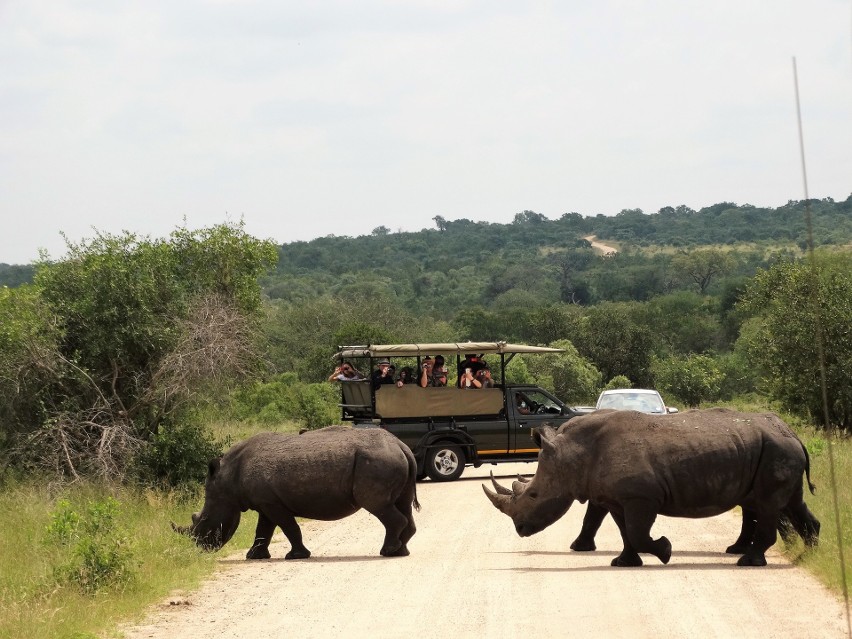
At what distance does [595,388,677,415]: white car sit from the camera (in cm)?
2539

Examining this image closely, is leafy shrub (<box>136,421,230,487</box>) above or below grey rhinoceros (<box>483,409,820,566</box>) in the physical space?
below

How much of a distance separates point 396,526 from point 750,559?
377 centimetres

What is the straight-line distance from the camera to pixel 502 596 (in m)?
10.7

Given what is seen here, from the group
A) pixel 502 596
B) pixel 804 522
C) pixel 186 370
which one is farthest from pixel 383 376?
pixel 502 596

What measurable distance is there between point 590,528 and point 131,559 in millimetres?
4807

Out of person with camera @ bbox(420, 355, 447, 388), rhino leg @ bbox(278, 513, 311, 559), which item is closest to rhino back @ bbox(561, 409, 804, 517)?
rhino leg @ bbox(278, 513, 311, 559)

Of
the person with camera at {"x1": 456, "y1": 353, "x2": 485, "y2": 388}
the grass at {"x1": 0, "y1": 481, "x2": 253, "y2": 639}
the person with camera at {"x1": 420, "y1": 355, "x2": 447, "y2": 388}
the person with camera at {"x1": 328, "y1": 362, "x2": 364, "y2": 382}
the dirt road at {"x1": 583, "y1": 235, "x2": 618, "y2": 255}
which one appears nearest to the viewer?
the grass at {"x1": 0, "y1": 481, "x2": 253, "y2": 639}

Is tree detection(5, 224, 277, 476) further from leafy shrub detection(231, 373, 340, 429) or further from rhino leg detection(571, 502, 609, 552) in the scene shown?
leafy shrub detection(231, 373, 340, 429)

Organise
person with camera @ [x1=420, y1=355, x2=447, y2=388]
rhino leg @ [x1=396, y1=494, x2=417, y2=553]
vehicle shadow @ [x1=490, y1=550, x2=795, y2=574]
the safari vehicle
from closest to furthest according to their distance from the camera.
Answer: vehicle shadow @ [x1=490, y1=550, x2=795, y2=574] < rhino leg @ [x1=396, y1=494, x2=417, y2=553] < the safari vehicle < person with camera @ [x1=420, y1=355, x2=447, y2=388]

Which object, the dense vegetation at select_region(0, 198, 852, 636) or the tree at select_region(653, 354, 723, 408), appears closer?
the dense vegetation at select_region(0, 198, 852, 636)

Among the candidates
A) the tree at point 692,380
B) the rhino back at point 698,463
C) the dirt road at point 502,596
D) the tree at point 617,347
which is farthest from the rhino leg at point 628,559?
the tree at point 617,347

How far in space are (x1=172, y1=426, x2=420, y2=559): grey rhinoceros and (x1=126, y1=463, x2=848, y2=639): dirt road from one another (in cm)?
37

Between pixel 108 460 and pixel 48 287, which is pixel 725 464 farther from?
pixel 48 287

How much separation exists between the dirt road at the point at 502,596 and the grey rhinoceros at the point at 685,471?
46 centimetres
